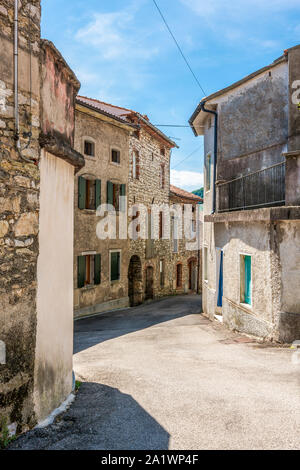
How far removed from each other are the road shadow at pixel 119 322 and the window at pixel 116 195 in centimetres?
529

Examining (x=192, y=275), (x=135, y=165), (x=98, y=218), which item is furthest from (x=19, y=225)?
(x=192, y=275)

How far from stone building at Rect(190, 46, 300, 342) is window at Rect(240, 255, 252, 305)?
28 mm

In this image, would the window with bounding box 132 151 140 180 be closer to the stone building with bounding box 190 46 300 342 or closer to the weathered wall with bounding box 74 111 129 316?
the weathered wall with bounding box 74 111 129 316

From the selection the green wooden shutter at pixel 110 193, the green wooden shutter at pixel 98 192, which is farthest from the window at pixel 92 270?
the green wooden shutter at pixel 110 193

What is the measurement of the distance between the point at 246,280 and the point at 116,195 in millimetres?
10462

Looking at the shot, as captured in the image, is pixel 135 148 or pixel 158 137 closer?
pixel 135 148

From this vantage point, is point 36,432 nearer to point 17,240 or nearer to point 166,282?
point 17,240

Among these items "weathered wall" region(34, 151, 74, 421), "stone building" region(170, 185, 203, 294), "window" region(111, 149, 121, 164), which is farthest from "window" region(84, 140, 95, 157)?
"weathered wall" region(34, 151, 74, 421)

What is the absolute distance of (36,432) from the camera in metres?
4.59

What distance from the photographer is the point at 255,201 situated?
472 inches

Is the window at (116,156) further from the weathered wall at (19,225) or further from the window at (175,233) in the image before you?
the weathered wall at (19,225)

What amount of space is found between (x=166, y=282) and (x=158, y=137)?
969 centimetres

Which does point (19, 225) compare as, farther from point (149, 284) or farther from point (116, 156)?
point (149, 284)

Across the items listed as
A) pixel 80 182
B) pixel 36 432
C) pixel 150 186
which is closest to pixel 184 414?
pixel 36 432
